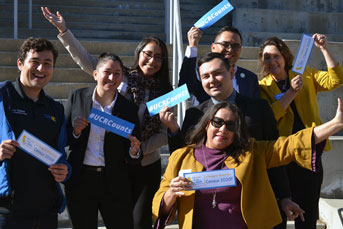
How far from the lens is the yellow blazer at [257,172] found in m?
3.11

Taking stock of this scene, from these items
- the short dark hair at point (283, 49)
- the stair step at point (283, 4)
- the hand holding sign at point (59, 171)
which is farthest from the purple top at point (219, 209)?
the stair step at point (283, 4)

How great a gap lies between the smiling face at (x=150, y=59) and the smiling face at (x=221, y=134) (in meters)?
1.03

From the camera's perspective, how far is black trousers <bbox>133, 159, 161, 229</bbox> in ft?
13.1

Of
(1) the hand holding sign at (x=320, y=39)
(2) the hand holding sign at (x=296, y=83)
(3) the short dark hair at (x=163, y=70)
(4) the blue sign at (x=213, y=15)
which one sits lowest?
(2) the hand holding sign at (x=296, y=83)

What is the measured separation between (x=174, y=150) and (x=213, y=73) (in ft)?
2.00

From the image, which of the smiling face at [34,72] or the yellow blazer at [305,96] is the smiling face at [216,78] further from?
the smiling face at [34,72]

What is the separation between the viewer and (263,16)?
881cm

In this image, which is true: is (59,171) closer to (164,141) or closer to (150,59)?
(164,141)

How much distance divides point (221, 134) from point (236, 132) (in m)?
0.10

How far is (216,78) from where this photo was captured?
354 cm

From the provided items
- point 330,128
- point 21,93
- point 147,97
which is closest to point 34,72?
point 21,93

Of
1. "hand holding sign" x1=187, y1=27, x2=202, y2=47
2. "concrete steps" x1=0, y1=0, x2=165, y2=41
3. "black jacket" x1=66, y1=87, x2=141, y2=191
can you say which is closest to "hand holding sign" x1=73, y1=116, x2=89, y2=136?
"black jacket" x1=66, y1=87, x2=141, y2=191

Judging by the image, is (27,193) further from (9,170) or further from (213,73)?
(213,73)

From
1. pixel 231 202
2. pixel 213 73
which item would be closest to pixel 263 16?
pixel 213 73
